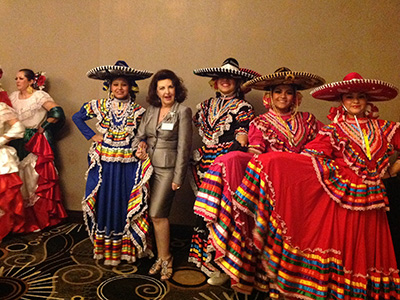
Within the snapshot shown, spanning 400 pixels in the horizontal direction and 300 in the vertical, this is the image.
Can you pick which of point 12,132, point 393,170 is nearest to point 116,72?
point 12,132

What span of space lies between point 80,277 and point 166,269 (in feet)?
2.33

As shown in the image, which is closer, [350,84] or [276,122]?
[350,84]

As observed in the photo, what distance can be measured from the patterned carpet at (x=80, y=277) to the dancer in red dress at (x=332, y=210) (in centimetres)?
57

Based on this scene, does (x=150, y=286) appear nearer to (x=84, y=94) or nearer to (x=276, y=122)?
(x=276, y=122)

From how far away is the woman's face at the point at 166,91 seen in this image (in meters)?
2.68

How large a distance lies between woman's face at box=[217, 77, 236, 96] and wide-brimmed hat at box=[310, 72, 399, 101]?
725 mm

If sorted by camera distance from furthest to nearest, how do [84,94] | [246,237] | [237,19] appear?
[84,94] < [237,19] < [246,237]

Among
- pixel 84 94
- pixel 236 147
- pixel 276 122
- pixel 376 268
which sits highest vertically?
pixel 84 94

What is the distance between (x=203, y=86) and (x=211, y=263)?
1929 millimetres

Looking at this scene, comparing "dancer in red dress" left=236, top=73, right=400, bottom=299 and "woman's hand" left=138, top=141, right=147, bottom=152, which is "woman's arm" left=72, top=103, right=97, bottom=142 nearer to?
"woman's hand" left=138, top=141, right=147, bottom=152

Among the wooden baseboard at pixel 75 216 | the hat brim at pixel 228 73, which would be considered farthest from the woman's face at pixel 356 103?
the wooden baseboard at pixel 75 216

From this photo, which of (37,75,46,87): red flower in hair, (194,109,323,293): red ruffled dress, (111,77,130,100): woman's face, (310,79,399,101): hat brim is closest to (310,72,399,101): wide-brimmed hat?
(310,79,399,101): hat brim

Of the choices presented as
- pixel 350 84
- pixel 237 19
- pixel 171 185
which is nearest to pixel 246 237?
pixel 171 185

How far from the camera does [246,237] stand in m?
2.22
